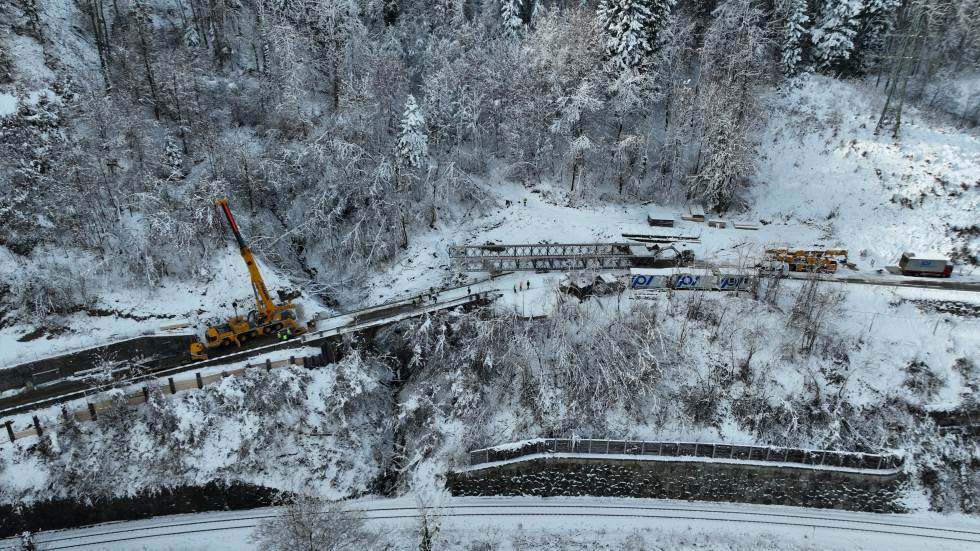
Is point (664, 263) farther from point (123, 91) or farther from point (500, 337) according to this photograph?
point (123, 91)

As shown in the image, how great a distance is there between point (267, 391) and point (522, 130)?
25.7m

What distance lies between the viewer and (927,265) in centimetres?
3142

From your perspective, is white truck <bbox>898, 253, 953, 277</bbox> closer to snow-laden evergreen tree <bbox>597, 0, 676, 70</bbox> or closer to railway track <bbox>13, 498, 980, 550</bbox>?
railway track <bbox>13, 498, 980, 550</bbox>

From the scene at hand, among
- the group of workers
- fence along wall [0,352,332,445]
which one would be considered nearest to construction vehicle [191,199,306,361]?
fence along wall [0,352,332,445]

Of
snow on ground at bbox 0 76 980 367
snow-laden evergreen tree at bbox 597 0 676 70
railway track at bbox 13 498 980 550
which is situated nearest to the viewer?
railway track at bbox 13 498 980 550

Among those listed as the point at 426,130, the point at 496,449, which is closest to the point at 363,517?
the point at 496,449

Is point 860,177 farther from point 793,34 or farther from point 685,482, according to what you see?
point 685,482

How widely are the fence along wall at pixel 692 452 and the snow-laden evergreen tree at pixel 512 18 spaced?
1333 inches

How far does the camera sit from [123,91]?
3444 centimetres

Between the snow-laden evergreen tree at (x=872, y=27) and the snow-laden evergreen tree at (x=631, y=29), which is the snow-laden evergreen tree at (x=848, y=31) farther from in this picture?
the snow-laden evergreen tree at (x=631, y=29)

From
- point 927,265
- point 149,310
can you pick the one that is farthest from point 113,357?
point 927,265

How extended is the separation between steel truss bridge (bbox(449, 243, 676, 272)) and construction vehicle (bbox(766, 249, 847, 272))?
607cm

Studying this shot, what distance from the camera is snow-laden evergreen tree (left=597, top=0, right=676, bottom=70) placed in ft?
123

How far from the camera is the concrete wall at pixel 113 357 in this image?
25109 mm
